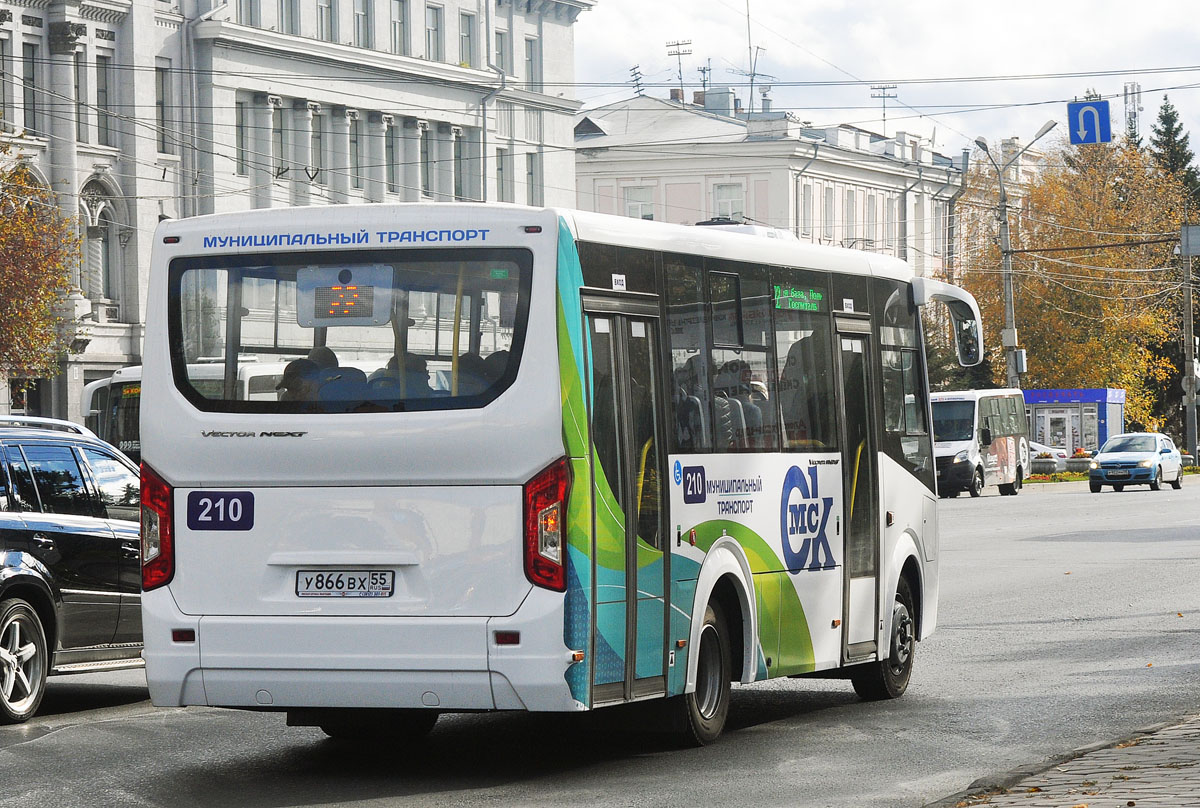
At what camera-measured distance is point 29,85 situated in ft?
172

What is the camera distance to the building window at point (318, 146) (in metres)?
62.9

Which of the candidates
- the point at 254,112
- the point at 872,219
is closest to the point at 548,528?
the point at 254,112

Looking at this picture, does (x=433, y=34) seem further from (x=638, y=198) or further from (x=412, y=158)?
(x=638, y=198)

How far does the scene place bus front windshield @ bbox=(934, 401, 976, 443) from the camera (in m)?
49.5

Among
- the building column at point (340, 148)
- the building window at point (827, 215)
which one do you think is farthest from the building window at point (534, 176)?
the building window at point (827, 215)

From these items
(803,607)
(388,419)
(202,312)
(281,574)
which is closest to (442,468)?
(388,419)

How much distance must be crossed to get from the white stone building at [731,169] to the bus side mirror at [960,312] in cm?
6803

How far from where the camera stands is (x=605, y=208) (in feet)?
285

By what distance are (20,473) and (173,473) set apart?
275cm

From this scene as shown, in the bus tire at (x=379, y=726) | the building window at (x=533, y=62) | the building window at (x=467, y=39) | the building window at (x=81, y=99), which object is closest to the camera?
the bus tire at (x=379, y=726)

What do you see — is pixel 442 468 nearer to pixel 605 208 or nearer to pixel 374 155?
pixel 374 155

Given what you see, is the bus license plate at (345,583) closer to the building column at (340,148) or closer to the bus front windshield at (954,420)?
the bus front windshield at (954,420)

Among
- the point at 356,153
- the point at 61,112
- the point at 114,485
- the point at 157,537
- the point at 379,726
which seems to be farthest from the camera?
the point at 356,153

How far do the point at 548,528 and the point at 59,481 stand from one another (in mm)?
4371
